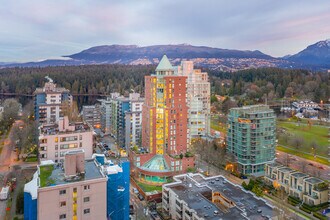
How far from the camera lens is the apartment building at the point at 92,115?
36.8 meters

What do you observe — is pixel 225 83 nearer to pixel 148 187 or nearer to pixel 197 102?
pixel 197 102

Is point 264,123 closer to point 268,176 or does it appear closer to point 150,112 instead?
point 268,176

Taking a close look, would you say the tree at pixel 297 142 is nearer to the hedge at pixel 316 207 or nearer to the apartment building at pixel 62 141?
the hedge at pixel 316 207

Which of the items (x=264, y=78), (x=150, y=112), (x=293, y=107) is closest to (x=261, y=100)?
(x=293, y=107)

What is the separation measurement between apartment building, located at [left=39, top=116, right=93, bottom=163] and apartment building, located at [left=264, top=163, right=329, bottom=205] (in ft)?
41.6

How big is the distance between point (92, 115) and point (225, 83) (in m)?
43.5

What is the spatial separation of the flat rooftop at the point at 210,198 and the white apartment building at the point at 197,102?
478 inches

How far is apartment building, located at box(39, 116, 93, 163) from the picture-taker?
1716 cm

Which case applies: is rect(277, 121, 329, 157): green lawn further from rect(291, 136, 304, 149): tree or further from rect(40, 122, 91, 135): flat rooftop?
rect(40, 122, 91, 135): flat rooftop

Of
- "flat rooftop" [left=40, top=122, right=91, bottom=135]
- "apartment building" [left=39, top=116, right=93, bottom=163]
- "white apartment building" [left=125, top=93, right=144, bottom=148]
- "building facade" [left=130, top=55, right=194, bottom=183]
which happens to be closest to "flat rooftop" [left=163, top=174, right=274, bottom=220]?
"building facade" [left=130, top=55, right=194, bottom=183]

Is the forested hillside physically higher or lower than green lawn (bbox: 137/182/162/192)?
higher

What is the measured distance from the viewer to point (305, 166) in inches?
874

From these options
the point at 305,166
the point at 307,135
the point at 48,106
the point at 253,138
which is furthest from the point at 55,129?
the point at 307,135

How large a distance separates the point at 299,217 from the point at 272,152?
801cm
